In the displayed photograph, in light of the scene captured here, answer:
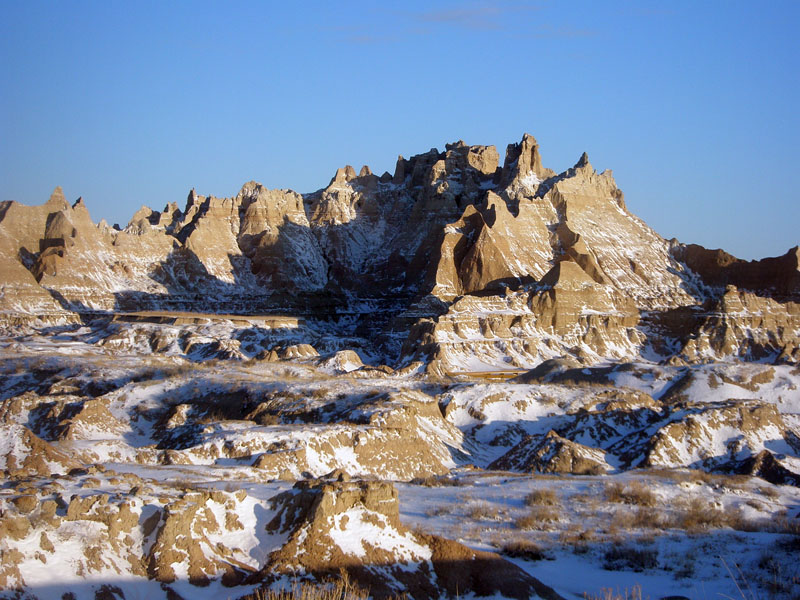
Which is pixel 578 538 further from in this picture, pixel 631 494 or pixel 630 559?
pixel 631 494

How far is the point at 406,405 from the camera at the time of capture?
46625mm

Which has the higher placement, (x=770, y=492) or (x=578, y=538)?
(x=770, y=492)

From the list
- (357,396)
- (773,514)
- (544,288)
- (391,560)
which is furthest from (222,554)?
(544,288)

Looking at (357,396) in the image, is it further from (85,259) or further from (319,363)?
(85,259)

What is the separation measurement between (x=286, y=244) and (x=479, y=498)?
415 feet

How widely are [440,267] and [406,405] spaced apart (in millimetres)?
77236

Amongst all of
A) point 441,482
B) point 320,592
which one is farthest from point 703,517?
point 320,592

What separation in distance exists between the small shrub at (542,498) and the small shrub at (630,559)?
17.3ft

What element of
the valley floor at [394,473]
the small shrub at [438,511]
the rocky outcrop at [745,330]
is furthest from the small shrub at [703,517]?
the rocky outcrop at [745,330]

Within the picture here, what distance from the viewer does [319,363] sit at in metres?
82.6

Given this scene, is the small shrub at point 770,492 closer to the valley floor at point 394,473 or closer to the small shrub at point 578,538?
the valley floor at point 394,473

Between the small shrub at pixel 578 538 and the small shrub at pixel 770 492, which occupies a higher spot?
the small shrub at pixel 770 492

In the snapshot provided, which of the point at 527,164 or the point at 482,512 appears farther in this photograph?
the point at 527,164

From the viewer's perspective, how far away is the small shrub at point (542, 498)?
26.5 m
